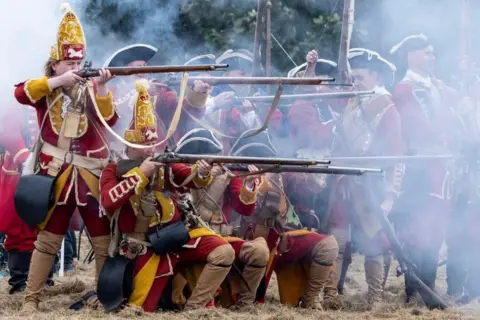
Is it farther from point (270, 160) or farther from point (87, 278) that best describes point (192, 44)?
point (270, 160)

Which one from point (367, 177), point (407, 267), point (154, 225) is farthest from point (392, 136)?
point (154, 225)

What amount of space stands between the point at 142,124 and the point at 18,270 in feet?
6.18

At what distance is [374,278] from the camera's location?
8398 millimetres

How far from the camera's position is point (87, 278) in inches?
356

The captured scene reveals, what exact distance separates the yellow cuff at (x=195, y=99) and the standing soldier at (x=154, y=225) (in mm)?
826

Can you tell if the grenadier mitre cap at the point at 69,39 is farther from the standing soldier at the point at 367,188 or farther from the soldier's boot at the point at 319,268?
the standing soldier at the point at 367,188

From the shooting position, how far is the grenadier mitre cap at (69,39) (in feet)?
22.4

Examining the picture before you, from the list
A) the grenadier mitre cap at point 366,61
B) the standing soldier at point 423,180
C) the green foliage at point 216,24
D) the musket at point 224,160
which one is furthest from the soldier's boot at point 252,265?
the green foliage at point 216,24

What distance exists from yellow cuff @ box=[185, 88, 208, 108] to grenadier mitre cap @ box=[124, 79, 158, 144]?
98 centimetres

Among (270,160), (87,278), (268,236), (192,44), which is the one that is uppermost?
(192,44)

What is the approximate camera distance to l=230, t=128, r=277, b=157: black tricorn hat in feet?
25.4

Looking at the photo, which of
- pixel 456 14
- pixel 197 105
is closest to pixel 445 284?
pixel 456 14

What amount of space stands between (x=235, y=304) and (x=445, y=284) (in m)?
3.03

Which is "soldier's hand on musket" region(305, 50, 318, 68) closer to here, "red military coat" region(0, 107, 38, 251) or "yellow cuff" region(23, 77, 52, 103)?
"red military coat" region(0, 107, 38, 251)
